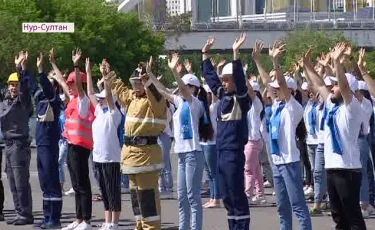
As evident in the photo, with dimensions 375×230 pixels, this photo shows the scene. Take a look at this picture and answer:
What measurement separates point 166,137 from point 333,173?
298 inches

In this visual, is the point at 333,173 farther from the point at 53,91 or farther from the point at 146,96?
the point at 53,91

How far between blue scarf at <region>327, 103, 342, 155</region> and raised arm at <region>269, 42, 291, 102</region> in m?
0.73

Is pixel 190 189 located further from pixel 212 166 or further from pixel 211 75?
pixel 212 166

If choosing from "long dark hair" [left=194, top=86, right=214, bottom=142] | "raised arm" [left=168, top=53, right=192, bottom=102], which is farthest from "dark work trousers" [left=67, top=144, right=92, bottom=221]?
"raised arm" [left=168, top=53, right=192, bottom=102]

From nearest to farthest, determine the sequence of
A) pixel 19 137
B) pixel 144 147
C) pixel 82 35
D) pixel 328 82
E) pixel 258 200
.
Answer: pixel 144 147 → pixel 328 82 → pixel 19 137 → pixel 258 200 → pixel 82 35

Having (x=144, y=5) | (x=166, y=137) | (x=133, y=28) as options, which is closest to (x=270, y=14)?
(x=144, y=5)

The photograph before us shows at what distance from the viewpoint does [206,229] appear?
48.3 feet

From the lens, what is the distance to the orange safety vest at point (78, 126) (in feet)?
47.0

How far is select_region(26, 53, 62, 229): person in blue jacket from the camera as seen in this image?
1480 centimetres

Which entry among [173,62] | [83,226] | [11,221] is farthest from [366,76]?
[11,221]

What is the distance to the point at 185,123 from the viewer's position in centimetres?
1348

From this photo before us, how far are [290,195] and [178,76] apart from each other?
1.99m

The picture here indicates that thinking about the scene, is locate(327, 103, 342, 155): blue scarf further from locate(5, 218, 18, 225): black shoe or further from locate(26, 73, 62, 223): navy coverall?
locate(5, 218, 18, 225): black shoe

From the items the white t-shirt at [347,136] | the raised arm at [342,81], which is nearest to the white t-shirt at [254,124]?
the white t-shirt at [347,136]
